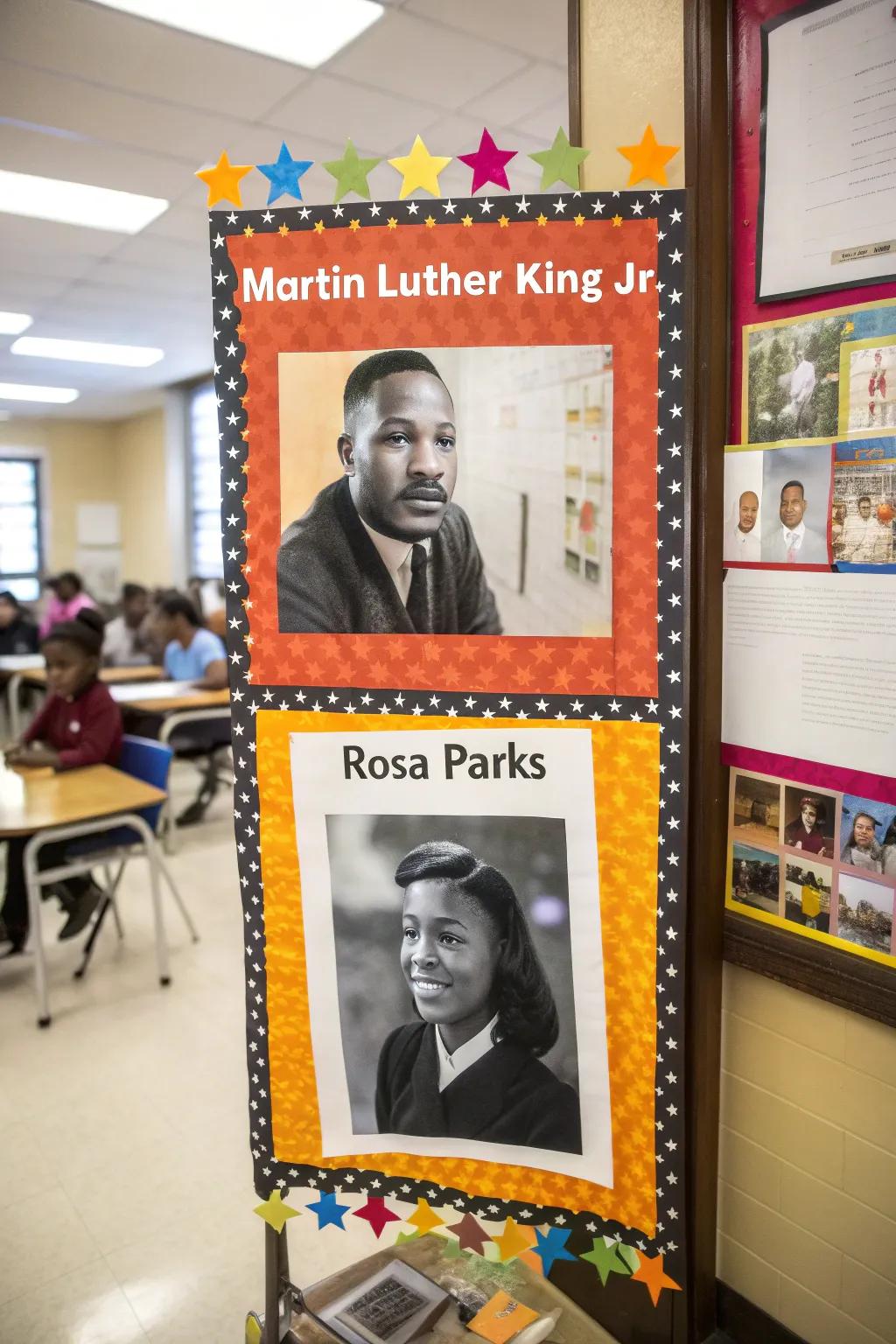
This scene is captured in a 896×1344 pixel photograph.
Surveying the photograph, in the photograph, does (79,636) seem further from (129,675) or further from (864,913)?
(864,913)

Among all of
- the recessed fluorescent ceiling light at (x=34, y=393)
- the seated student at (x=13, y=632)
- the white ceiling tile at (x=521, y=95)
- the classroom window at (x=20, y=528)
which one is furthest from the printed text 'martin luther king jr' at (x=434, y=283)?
the classroom window at (x=20, y=528)

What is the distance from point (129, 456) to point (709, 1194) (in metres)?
11.0

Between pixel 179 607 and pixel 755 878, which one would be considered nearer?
pixel 755 878

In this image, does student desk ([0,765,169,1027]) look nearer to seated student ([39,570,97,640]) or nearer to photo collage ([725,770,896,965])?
photo collage ([725,770,896,965])

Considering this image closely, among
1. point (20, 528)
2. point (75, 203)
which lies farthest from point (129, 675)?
point (20, 528)

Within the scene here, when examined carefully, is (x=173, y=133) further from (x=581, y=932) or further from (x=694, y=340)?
(x=581, y=932)

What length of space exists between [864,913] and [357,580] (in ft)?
3.01

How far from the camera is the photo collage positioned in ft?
4.60

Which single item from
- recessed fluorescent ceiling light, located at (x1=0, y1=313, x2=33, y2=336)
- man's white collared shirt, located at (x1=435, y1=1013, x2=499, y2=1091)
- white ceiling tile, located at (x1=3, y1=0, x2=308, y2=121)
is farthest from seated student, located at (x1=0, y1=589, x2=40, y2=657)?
man's white collared shirt, located at (x1=435, y1=1013, x2=499, y2=1091)

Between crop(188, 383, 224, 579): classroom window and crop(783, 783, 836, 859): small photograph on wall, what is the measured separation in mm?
8636

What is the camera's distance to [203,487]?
10.1 m

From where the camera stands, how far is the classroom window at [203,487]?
31.8ft

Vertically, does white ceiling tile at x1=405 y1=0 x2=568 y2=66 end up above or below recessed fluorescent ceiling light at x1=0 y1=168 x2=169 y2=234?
below

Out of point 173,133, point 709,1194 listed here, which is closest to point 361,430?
point 709,1194
